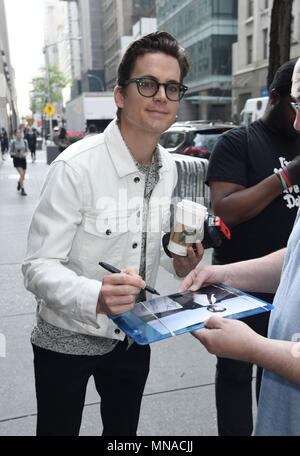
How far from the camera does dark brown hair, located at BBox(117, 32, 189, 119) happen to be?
161 centimetres

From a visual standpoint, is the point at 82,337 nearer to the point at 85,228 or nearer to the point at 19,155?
the point at 85,228

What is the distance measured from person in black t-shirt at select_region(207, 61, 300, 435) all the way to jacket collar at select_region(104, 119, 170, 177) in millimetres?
720

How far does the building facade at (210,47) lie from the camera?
38.4 metres

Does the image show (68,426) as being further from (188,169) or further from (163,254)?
(188,169)

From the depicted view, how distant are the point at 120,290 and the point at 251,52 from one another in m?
37.3

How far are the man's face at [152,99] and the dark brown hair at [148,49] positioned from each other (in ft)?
0.06

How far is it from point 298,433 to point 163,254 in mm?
921

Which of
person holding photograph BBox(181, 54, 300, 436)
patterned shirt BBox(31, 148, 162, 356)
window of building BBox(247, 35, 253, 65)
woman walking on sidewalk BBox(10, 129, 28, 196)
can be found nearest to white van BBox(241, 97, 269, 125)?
woman walking on sidewalk BBox(10, 129, 28, 196)

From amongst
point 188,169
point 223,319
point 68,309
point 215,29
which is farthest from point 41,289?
point 215,29

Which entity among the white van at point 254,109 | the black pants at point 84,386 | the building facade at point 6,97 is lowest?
the black pants at point 84,386

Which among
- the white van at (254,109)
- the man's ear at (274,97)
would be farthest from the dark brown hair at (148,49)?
the white van at (254,109)

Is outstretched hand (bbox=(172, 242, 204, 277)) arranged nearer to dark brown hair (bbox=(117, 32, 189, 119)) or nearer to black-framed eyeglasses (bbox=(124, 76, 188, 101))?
black-framed eyeglasses (bbox=(124, 76, 188, 101))

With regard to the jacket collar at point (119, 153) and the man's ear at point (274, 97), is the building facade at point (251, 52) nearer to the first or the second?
the man's ear at point (274, 97)

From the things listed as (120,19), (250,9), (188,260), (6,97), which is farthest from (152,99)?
(120,19)
